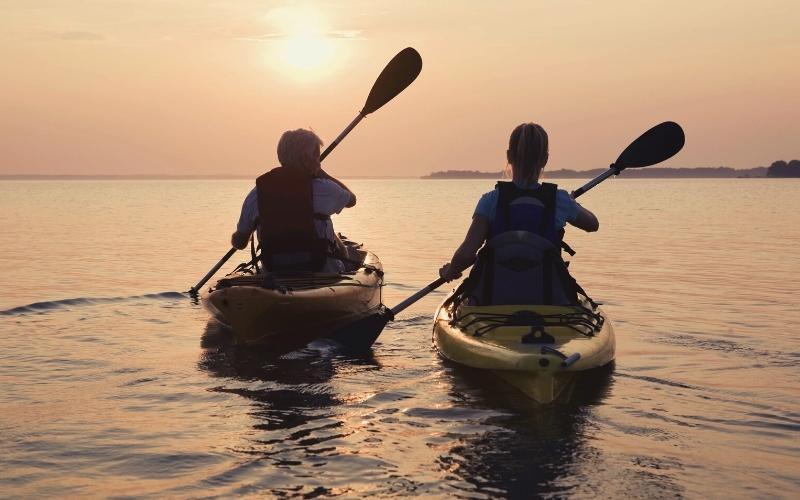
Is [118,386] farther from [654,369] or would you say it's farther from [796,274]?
[796,274]

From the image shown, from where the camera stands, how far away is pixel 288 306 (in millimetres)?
7898

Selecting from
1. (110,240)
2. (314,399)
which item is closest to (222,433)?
(314,399)

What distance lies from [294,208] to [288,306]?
110 cm

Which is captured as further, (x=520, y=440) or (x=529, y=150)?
(x=529, y=150)

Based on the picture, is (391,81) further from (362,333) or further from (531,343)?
(531,343)

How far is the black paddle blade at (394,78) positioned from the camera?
39.8 ft

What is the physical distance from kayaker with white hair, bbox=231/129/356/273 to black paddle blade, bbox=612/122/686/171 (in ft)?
9.71

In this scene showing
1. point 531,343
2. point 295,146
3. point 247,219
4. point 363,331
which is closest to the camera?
point 531,343

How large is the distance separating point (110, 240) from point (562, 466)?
23061mm

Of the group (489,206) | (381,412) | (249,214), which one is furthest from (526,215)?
(249,214)

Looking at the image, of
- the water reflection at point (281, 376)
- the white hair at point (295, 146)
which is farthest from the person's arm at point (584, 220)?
the white hair at point (295, 146)

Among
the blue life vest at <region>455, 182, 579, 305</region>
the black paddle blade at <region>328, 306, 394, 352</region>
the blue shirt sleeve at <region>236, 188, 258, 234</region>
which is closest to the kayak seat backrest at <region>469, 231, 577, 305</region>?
the blue life vest at <region>455, 182, 579, 305</region>

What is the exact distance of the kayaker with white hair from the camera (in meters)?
8.50

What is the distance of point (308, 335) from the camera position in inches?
327
